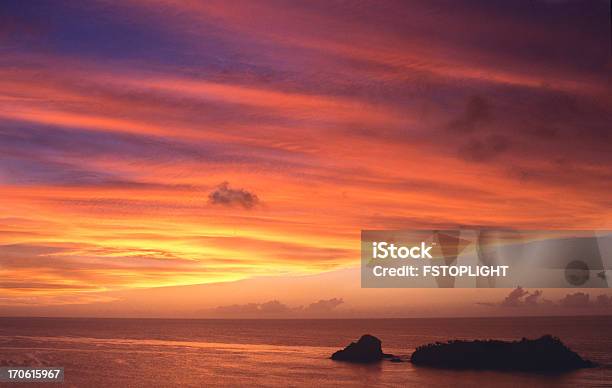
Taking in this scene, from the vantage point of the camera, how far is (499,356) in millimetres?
101688

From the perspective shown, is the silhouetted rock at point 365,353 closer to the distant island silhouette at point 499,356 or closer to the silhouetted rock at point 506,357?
the distant island silhouette at point 499,356

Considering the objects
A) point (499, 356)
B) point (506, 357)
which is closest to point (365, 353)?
point (499, 356)

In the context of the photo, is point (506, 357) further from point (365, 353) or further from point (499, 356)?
point (365, 353)

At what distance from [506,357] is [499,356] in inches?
41.6

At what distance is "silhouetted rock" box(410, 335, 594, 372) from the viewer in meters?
98.8

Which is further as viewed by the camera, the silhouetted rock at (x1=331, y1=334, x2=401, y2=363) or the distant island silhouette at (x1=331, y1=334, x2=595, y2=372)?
the silhouetted rock at (x1=331, y1=334, x2=401, y2=363)

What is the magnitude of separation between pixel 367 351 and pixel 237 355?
3280 centimetres

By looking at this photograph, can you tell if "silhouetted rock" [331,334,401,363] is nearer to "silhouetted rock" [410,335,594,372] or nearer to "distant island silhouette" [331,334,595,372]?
"distant island silhouette" [331,334,595,372]

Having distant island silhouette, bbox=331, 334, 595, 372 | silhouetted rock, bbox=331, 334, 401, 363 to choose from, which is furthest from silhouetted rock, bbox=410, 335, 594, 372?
silhouetted rock, bbox=331, 334, 401, 363

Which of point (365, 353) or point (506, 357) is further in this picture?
point (365, 353)

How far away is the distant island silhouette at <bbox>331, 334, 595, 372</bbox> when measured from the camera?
9888 centimetres

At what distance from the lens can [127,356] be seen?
128m

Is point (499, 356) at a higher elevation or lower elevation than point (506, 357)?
higher

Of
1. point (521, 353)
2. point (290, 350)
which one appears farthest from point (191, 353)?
point (521, 353)
